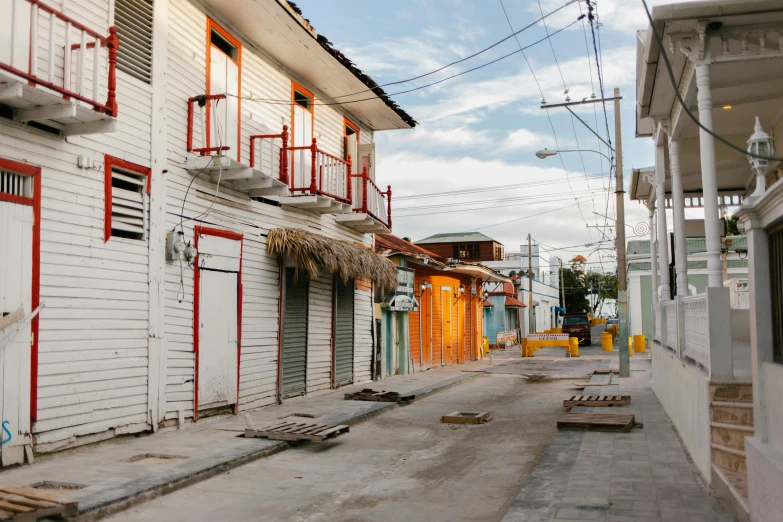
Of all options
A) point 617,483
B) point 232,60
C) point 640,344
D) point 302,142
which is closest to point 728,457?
point 617,483

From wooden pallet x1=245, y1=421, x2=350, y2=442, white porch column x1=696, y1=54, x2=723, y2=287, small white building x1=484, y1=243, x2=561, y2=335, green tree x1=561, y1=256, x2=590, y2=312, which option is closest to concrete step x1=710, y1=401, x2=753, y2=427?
white porch column x1=696, y1=54, x2=723, y2=287

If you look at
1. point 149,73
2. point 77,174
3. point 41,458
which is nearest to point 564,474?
point 41,458

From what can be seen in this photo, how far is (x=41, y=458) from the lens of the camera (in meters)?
7.82

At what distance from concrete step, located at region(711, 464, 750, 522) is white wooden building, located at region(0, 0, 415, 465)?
6.98 m

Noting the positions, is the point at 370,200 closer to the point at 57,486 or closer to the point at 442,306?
the point at 442,306

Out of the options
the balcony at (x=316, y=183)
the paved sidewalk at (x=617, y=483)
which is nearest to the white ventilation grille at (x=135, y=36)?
the balcony at (x=316, y=183)

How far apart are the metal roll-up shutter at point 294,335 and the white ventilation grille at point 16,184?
6.46m

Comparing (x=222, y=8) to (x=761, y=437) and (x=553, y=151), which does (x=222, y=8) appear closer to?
(x=761, y=437)

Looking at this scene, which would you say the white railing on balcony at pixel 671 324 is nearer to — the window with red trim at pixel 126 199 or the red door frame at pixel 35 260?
the window with red trim at pixel 126 199

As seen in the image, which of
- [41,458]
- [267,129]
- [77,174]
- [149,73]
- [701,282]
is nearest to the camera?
[41,458]

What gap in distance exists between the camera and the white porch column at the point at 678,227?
1014 cm

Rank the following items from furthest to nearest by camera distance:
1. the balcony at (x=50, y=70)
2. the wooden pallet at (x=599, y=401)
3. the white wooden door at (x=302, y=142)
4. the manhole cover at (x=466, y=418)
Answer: the white wooden door at (x=302, y=142) → the wooden pallet at (x=599, y=401) → the manhole cover at (x=466, y=418) → the balcony at (x=50, y=70)

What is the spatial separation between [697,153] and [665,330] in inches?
145

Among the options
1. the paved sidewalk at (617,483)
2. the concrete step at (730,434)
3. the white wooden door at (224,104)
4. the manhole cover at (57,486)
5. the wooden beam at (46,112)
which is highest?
the white wooden door at (224,104)
